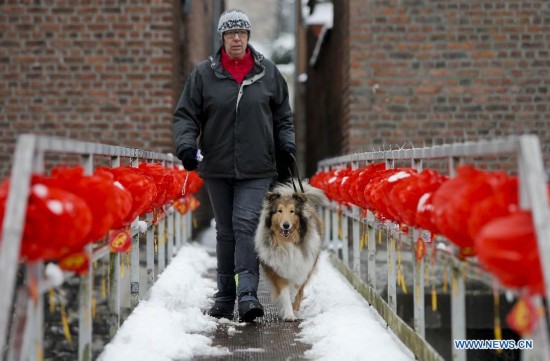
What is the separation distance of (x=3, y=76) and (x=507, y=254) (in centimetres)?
922

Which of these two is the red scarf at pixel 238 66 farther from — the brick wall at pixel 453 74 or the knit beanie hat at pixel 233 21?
the brick wall at pixel 453 74

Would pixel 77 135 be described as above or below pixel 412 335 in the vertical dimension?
above

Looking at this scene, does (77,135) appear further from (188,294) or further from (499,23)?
(499,23)

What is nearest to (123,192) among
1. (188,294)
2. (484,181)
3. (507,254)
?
(484,181)

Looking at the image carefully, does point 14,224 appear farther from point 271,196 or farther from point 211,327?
point 271,196

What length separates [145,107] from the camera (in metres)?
10.7

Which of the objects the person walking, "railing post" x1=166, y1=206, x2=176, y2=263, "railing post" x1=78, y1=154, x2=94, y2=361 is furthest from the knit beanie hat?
"railing post" x1=166, y1=206, x2=176, y2=263

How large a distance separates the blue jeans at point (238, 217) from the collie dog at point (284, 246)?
152 millimetres

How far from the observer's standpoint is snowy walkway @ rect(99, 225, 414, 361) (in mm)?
4547

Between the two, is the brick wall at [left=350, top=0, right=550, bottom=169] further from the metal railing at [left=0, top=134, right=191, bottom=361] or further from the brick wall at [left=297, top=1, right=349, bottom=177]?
the metal railing at [left=0, top=134, right=191, bottom=361]

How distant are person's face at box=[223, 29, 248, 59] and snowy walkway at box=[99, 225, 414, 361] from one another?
6.18ft

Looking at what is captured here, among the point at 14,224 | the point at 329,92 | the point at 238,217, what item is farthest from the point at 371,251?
the point at 329,92

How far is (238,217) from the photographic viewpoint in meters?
6.00

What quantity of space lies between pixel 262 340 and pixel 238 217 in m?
1.03
